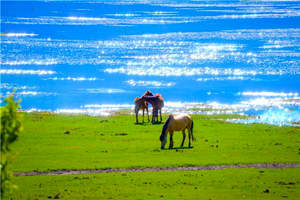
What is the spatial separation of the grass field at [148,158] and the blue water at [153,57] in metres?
6.29

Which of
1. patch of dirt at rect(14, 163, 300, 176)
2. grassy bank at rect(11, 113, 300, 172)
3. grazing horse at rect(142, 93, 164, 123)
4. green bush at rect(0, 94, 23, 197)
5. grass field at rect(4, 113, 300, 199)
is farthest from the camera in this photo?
grazing horse at rect(142, 93, 164, 123)

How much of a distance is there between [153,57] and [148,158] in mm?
74302

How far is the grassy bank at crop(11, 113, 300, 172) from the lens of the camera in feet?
83.8

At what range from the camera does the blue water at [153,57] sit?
5922 cm

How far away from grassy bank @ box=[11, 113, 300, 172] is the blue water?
607 cm

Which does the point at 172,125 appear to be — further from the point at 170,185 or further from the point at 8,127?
the point at 8,127

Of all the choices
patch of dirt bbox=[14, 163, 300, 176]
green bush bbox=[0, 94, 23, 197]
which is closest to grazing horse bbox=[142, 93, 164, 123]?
patch of dirt bbox=[14, 163, 300, 176]

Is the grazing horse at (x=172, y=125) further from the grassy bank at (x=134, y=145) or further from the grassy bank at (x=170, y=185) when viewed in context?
the grassy bank at (x=170, y=185)

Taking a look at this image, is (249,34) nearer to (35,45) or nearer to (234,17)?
(234,17)

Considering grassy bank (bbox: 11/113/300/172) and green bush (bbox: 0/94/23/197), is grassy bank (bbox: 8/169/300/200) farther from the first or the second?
green bush (bbox: 0/94/23/197)

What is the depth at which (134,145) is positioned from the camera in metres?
29.9

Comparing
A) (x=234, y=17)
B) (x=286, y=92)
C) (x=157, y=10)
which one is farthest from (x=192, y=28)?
(x=286, y=92)

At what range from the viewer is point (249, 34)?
124m

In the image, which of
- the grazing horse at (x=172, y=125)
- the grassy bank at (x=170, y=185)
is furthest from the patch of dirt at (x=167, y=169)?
the grazing horse at (x=172, y=125)
